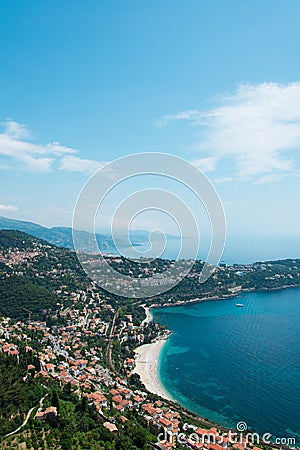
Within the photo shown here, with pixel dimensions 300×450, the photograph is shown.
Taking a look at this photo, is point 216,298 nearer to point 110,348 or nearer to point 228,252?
point 110,348

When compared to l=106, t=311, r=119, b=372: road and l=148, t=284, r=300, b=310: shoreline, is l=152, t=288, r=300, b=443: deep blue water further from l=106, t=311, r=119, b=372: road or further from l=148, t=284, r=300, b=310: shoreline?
l=106, t=311, r=119, b=372: road

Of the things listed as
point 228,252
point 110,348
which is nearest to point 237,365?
point 110,348

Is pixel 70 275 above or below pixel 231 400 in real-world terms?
above

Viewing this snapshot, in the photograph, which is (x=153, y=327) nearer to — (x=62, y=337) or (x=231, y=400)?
(x=62, y=337)

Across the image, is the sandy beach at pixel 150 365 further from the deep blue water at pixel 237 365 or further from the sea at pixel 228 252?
the sea at pixel 228 252

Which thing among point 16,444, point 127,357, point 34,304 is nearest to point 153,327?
point 127,357

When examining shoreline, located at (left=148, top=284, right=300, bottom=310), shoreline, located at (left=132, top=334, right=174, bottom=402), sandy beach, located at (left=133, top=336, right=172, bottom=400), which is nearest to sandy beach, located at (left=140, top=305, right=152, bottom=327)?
shoreline, located at (left=148, top=284, right=300, bottom=310)

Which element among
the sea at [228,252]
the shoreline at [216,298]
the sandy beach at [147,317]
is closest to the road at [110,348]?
the sandy beach at [147,317]
